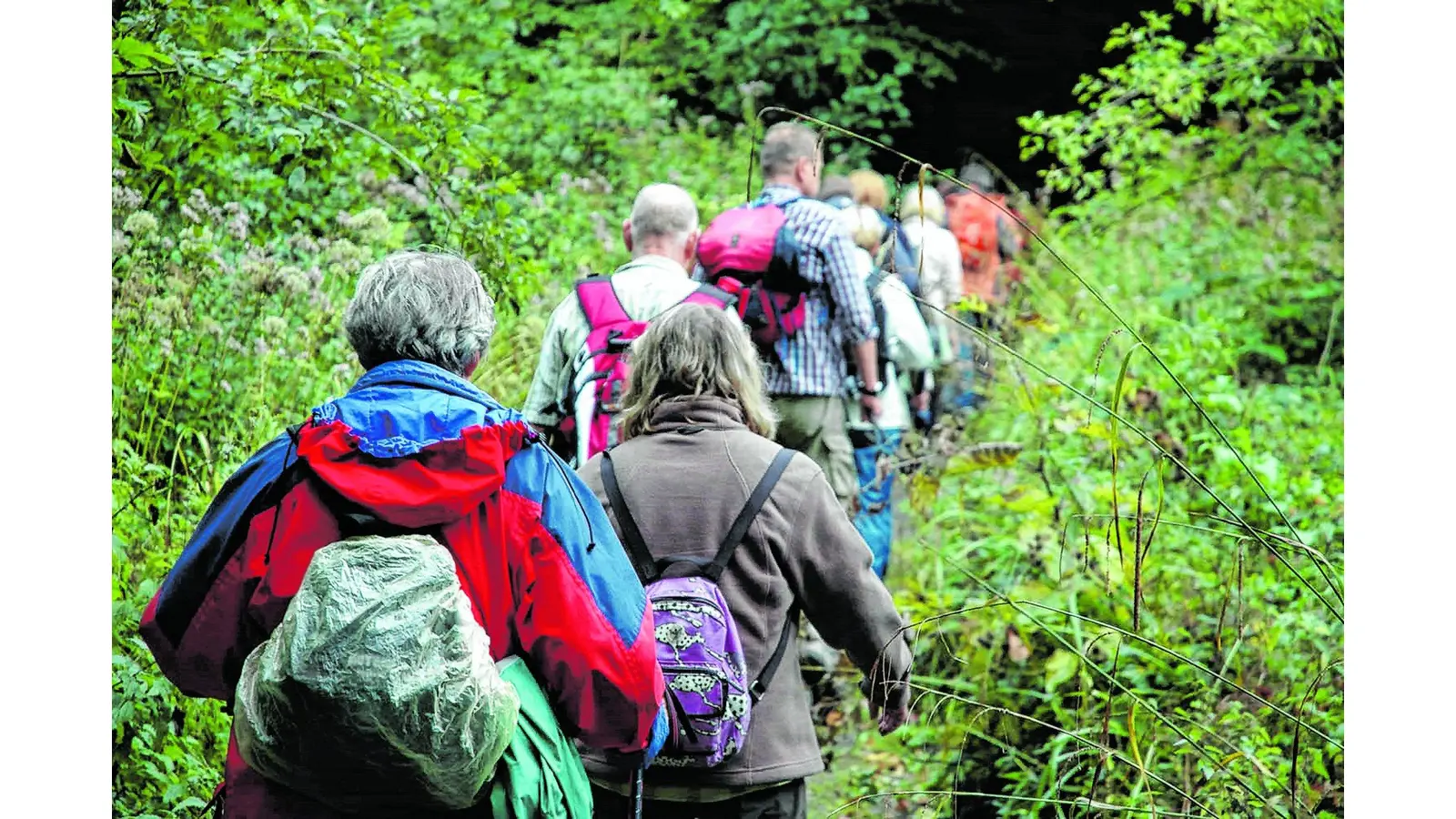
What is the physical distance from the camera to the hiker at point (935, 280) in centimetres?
627

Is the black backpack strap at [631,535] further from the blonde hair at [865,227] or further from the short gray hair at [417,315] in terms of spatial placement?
the blonde hair at [865,227]

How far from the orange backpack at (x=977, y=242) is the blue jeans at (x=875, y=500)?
2.05 meters

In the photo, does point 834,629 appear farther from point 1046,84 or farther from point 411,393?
point 1046,84

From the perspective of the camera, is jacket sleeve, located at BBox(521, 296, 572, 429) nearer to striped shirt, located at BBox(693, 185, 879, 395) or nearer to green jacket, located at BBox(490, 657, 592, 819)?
striped shirt, located at BBox(693, 185, 879, 395)

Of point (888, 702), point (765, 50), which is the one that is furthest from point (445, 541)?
point (765, 50)

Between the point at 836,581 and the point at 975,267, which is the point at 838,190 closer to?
the point at 975,267

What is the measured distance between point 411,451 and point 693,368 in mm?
832

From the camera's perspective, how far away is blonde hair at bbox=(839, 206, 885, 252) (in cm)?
632

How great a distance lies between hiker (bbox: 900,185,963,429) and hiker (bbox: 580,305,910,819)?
3.38 m

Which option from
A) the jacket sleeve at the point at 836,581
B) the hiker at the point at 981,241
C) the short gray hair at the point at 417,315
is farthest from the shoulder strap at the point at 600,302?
the hiker at the point at 981,241

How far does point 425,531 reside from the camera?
199 centimetres

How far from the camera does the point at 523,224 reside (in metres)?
4.33

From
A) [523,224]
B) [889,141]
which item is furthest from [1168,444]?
[889,141]

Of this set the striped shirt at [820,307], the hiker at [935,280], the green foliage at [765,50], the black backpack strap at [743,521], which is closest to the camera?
the black backpack strap at [743,521]
